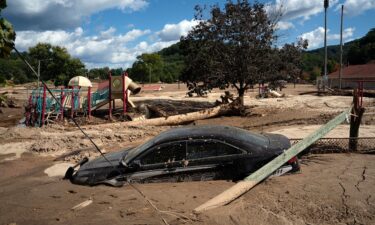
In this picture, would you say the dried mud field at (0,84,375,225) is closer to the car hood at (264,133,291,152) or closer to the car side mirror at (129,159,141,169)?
the car side mirror at (129,159,141,169)

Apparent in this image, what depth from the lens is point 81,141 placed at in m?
14.1

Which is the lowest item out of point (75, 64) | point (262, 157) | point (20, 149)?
point (20, 149)

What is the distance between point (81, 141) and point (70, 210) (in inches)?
318

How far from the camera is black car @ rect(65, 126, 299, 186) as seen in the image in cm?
717

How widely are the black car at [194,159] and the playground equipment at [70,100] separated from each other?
12.3m

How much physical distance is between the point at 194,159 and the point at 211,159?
12.1 inches

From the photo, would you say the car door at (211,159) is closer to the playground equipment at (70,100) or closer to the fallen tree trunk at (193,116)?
the fallen tree trunk at (193,116)

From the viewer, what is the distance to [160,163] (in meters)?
7.34

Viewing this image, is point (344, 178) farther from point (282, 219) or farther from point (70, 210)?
point (70, 210)

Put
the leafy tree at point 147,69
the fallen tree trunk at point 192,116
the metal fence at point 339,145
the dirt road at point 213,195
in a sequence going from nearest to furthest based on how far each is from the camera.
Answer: the dirt road at point 213,195 < the metal fence at point 339,145 < the fallen tree trunk at point 192,116 < the leafy tree at point 147,69

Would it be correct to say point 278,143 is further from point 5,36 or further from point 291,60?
point 291,60

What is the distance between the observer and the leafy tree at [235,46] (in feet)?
71.7

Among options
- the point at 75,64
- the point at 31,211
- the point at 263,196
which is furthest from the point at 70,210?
the point at 75,64

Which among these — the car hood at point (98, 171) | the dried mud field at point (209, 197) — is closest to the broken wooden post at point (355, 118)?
the dried mud field at point (209, 197)
